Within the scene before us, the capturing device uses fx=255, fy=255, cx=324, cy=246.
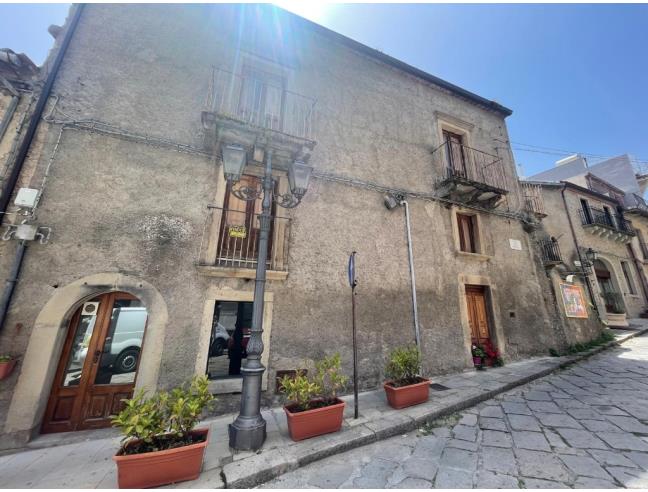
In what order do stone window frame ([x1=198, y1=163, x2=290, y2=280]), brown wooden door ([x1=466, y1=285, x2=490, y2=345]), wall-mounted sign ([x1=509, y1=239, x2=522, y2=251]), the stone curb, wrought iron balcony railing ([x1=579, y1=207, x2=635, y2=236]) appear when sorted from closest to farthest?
1. the stone curb
2. stone window frame ([x1=198, y1=163, x2=290, y2=280])
3. brown wooden door ([x1=466, y1=285, x2=490, y2=345])
4. wall-mounted sign ([x1=509, y1=239, x2=522, y2=251])
5. wrought iron balcony railing ([x1=579, y1=207, x2=635, y2=236])

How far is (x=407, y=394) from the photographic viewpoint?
179 inches

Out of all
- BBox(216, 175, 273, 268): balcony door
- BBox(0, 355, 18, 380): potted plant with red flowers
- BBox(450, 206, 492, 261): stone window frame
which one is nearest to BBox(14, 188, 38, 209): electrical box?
BBox(0, 355, 18, 380): potted plant with red flowers

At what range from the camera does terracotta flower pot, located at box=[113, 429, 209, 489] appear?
254cm

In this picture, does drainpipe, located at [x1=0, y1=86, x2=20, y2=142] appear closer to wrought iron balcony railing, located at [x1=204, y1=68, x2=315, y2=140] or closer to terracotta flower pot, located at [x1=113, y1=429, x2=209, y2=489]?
wrought iron balcony railing, located at [x1=204, y1=68, x2=315, y2=140]

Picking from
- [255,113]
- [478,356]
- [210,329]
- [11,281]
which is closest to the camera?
[11,281]

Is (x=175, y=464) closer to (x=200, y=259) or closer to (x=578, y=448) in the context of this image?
(x=200, y=259)

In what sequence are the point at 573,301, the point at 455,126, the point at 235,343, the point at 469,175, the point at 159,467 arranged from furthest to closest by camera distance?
the point at 455,126 < the point at 573,301 < the point at 469,175 < the point at 235,343 < the point at 159,467

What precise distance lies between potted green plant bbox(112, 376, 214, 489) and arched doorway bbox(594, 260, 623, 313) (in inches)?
765

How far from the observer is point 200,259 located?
4914 mm

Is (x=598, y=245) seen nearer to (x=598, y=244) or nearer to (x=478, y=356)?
(x=598, y=244)

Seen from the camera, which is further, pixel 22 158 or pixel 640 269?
pixel 640 269

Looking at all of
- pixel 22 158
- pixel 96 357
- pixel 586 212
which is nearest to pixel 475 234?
pixel 96 357

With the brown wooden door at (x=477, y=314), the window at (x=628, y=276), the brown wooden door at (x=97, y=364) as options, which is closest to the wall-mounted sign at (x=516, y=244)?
the brown wooden door at (x=477, y=314)

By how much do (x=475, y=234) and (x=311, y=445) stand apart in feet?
25.2
